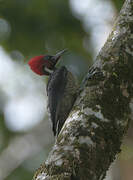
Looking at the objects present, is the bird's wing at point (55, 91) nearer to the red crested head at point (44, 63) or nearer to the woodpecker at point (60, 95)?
the woodpecker at point (60, 95)

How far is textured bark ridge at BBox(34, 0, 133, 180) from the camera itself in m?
2.77

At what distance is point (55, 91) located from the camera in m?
4.91

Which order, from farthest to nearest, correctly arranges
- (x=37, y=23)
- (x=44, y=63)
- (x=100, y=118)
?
(x=37, y=23) < (x=44, y=63) < (x=100, y=118)

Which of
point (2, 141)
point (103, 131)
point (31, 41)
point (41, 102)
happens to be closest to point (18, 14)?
point (31, 41)

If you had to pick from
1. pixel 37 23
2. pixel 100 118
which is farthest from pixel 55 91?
pixel 37 23

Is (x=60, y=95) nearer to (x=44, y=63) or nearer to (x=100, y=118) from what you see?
(x=44, y=63)

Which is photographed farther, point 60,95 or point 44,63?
point 44,63

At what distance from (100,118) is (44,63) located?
2757 mm

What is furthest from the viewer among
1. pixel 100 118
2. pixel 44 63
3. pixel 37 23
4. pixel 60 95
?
pixel 37 23

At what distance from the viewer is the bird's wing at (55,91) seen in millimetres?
4749

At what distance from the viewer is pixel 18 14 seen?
24.0 feet

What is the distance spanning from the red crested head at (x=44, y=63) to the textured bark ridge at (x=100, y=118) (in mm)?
2133

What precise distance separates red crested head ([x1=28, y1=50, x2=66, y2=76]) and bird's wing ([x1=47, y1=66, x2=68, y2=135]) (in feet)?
1.89

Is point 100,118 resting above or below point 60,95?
above
